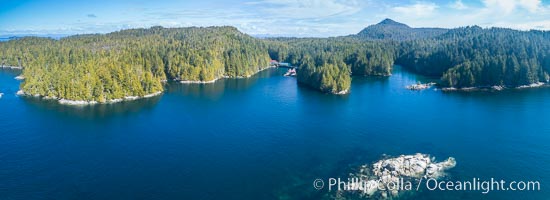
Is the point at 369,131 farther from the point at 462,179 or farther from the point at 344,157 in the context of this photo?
the point at 462,179

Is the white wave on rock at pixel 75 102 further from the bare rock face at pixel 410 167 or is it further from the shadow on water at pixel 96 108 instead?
the bare rock face at pixel 410 167

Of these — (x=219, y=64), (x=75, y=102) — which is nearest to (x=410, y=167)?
(x=75, y=102)

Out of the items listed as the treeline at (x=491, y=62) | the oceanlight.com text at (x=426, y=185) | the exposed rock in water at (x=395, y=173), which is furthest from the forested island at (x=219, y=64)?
the oceanlight.com text at (x=426, y=185)

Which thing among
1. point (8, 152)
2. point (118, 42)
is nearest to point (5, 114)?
point (8, 152)

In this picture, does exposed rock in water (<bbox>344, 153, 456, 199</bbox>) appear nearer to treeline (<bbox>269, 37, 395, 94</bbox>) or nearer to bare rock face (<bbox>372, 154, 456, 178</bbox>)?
bare rock face (<bbox>372, 154, 456, 178</bbox>)

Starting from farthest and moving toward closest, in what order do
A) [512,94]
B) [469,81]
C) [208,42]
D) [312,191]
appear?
1. [208,42]
2. [469,81]
3. [512,94]
4. [312,191]

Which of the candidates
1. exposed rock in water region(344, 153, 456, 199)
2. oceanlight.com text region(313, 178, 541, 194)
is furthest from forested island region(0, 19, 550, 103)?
oceanlight.com text region(313, 178, 541, 194)

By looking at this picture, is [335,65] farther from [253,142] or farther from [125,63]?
[125,63]
